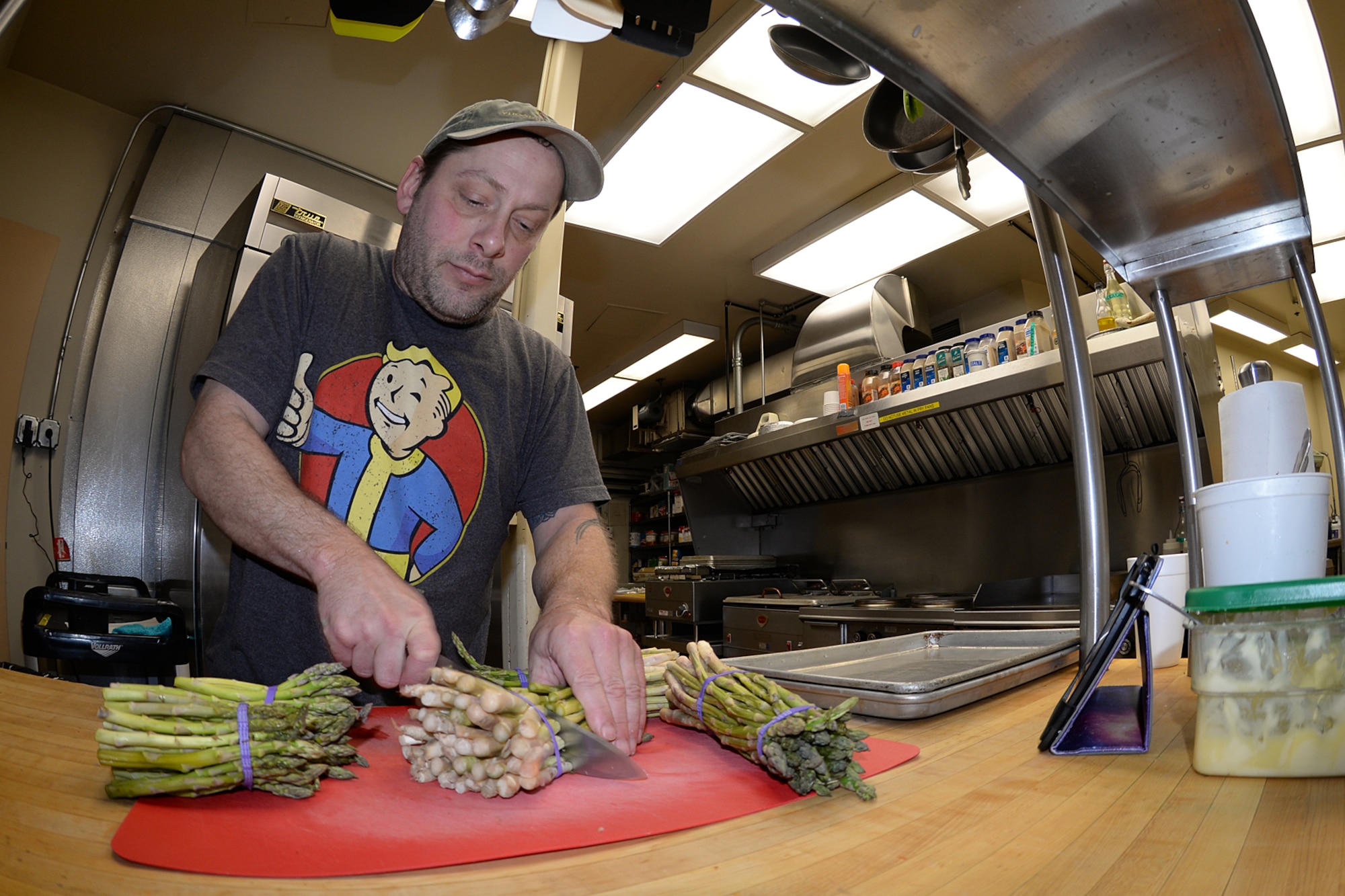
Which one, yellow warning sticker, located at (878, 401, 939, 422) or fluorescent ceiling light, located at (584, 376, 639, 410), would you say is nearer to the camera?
yellow warning sticker, located at (878, 401, 939, 422)

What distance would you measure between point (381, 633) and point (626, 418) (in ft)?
27.9

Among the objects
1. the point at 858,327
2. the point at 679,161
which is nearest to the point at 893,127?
the point at 679,161

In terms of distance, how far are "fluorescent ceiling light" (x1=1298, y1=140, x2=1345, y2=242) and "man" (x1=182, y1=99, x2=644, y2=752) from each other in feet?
11.2

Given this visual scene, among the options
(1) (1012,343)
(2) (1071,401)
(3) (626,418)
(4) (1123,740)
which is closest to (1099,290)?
(1) (1012,343)

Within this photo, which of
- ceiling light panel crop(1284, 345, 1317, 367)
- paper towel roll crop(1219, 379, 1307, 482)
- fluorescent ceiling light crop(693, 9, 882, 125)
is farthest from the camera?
ceiling light panel crop(1284, 345, 1317, 367)

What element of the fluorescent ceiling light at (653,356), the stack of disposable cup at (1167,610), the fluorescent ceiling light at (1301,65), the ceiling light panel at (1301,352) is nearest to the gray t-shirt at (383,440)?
the stack of disposable cup at (1167,610)

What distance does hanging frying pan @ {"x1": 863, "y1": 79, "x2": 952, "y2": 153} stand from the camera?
4.97 feet

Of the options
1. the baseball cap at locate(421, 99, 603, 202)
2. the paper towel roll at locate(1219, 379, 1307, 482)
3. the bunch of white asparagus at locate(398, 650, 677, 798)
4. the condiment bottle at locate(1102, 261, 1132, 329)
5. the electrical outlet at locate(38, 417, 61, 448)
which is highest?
the condiment bottle at locate(1102, 261, 1132, 329)

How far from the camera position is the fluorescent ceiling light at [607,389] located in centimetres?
736

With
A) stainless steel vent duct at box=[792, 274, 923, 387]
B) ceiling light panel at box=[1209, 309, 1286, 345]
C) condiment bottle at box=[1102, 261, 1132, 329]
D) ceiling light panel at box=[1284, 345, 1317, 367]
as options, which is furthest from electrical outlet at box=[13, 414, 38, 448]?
ceiling light panel at box=[1284, 345, 1317, 367]

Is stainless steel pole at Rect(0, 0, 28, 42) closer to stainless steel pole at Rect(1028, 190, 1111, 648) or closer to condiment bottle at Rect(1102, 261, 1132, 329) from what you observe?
stainless steel pole at Rect(1028, 190, 1111, 648)

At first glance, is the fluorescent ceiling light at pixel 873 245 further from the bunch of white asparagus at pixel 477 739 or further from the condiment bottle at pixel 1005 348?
the bunch of white asparagus at pixel 477 739

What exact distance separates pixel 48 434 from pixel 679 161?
2.97m

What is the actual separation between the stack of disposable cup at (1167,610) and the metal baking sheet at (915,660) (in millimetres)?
161
